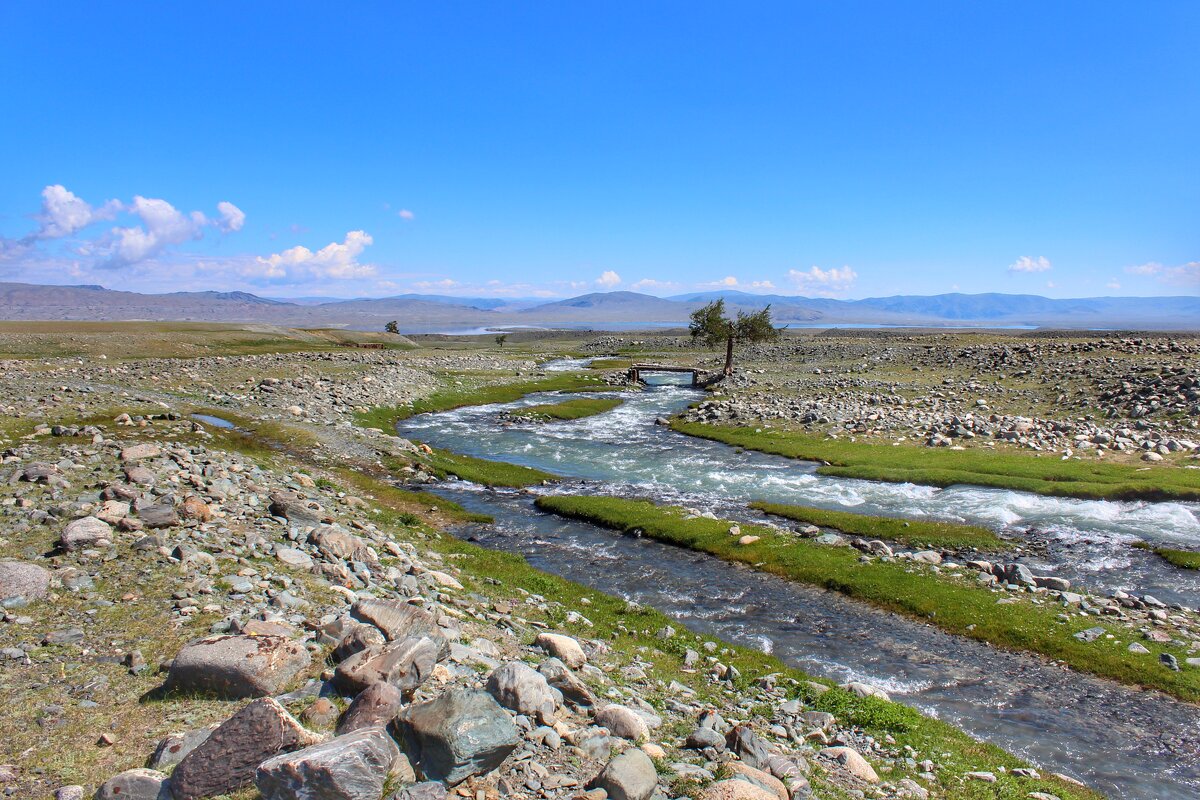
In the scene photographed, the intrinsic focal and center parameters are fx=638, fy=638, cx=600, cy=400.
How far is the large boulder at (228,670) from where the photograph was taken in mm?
8797

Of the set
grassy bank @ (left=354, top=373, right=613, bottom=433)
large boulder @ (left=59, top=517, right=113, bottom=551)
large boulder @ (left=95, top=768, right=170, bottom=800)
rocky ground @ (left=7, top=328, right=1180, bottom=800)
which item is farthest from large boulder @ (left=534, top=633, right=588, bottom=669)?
grassy bank @ (left=354, top=373, right=613, bottom=433)

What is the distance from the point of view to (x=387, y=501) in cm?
2794

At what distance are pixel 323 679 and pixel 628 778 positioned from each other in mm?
4643

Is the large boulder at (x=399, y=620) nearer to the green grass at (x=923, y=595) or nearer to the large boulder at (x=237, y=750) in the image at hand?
the large boulder at (x=237, y=750)

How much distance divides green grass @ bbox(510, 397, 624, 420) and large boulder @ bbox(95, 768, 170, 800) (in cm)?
4598

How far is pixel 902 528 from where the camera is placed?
25531mm

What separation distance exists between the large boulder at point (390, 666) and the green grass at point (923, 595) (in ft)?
48.6

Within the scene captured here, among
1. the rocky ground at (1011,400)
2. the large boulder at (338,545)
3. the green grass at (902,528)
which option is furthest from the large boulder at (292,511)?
the rocky ground at (1011,400)

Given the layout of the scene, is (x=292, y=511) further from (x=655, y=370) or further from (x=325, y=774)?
(x=655, y=370)

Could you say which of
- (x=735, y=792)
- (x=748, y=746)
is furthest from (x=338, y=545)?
(x=735, y=792)

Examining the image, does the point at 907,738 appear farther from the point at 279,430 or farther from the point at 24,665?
the point at 279,430

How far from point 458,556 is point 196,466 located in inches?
382

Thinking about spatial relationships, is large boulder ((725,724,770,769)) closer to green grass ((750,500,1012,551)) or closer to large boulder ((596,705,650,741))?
large boulder ((596,705,650,741))

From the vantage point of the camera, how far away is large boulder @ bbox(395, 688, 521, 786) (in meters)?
7.58
